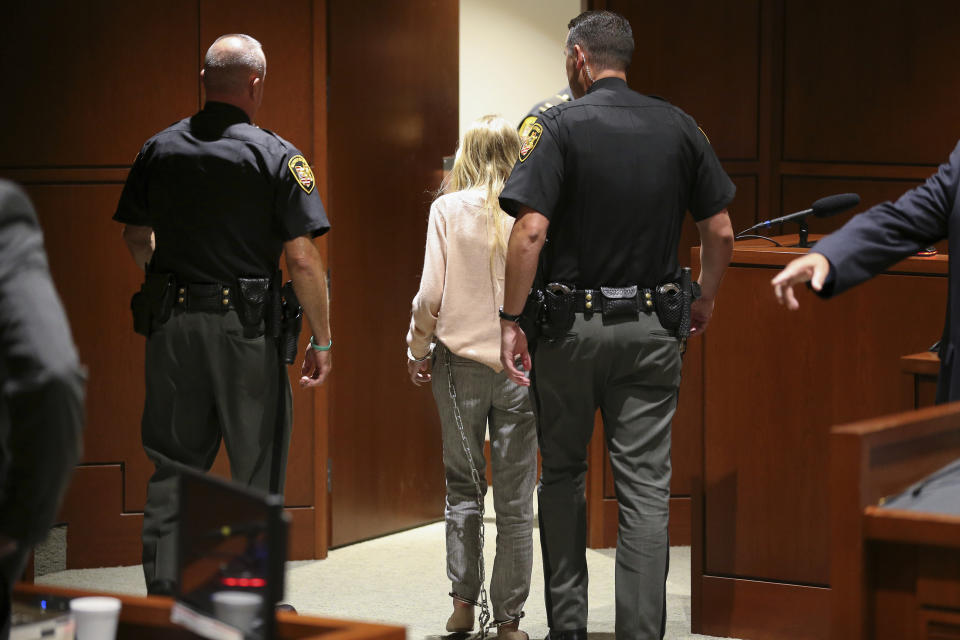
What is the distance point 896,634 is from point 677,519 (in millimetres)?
3247

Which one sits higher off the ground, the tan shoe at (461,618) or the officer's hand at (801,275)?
the officer's hand at (801,275)

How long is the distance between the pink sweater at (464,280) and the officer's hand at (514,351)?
0.96 feet

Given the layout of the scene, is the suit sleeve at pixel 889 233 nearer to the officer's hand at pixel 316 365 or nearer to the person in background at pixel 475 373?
the person in background at pixel 475 373

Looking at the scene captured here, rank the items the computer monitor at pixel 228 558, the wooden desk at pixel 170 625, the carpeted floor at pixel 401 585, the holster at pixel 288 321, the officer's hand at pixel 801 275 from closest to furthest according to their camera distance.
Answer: the computer monitor at pixel 228 558 < the wooden desk at pixel 170 625 < the officer's hand at pixel 801 275 < the holster at pixel 288 321 < the carpeted floor at pixel 401 585

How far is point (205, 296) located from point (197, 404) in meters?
0.29

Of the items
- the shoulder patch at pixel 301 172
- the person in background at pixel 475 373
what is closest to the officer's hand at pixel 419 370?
the person in background at pixel 475 373

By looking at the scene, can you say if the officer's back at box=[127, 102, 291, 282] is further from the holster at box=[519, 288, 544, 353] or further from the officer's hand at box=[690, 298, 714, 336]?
the officer's hand at box=[690, 298, 714, 336]

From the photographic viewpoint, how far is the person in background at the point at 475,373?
3.62m

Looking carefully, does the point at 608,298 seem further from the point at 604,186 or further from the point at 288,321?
the point at 288,321

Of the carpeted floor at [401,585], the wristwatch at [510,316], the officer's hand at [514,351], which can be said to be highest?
the wristwatch at [510,316]

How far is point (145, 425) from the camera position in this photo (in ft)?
11.6

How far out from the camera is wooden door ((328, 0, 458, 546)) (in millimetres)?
4785

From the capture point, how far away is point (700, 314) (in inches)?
138

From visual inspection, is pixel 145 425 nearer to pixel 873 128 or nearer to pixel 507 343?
pixel 507 343
